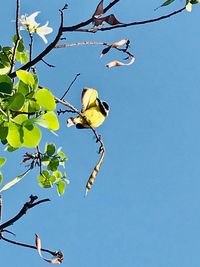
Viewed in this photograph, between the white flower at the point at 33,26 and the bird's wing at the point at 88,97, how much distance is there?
0.40 meters

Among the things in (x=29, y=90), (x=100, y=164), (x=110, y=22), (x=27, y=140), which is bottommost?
(x=27, y=140)

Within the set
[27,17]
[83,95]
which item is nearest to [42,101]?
[83,95]

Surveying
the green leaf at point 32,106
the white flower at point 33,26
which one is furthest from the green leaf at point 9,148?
the white flower at point 33,26

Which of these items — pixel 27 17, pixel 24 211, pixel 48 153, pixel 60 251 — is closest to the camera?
pixel 24 211

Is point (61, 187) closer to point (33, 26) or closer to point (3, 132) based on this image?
point (33, 26)

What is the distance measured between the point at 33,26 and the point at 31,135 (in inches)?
30.6

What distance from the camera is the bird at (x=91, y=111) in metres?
1.56

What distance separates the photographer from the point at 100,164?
1.62m

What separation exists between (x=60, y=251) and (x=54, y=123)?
349 mm

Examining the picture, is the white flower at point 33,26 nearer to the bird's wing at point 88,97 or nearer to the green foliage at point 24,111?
the bird's wing at point 88,97

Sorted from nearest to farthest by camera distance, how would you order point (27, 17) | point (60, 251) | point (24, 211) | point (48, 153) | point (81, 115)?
point (24, 211)
point (60, 251)
point (81, 115)
point (27, 17)
point (48, 153)

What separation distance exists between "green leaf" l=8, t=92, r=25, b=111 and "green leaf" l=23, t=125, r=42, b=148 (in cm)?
5

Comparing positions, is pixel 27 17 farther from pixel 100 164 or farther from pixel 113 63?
pixel 100 164

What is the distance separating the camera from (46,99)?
1.22 m
